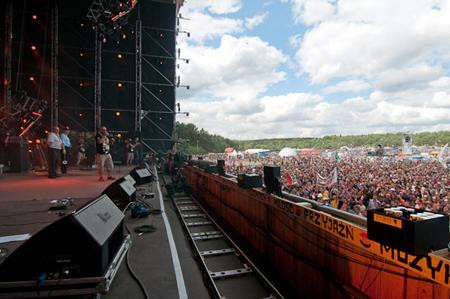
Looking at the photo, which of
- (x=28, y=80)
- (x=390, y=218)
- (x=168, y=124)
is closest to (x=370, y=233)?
(x=390, y=218)

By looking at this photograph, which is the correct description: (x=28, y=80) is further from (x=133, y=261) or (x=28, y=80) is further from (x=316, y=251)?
(x=316, y=251)

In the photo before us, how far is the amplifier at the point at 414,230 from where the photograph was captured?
7.55ft

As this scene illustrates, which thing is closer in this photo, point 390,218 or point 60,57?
point 390,218

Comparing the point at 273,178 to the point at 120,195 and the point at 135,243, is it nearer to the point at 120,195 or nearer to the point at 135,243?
the point at 135,243

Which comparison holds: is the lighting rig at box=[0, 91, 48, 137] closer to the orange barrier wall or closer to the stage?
the stage

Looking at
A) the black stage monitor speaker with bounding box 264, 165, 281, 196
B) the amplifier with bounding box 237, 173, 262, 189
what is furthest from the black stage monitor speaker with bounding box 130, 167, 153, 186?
the black stage monitor speaker with bounding box 264, 165, 281, 196

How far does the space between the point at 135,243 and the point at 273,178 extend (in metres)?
3.02

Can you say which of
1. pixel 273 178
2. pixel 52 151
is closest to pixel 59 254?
pixel 273 178

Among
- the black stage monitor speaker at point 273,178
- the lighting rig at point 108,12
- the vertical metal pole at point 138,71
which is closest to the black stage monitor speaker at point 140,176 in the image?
the black stage monitor speaker at point 273,178

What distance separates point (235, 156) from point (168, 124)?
99.6 ft

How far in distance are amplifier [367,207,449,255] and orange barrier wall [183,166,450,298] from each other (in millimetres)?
119

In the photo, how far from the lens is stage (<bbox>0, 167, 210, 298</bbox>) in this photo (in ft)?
11.5

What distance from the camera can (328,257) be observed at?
3793 millimetres

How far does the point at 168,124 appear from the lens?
2145 cm
